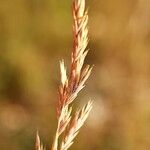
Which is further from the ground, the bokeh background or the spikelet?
the spikelet

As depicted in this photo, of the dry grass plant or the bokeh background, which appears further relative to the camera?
the bokeh background

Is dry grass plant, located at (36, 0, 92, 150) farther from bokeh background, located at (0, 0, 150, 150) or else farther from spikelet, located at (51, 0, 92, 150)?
bokeh background, located at (0, 0, 150, 150)

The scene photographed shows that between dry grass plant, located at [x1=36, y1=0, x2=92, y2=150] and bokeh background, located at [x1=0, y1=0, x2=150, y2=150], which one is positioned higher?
dry grass plant, located at [x1=36, y1=0, x2=92, y2=150]

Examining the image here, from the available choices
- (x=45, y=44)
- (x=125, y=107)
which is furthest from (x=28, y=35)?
(x=125, y=107)

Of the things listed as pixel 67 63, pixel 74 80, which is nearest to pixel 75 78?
pixel 74 80

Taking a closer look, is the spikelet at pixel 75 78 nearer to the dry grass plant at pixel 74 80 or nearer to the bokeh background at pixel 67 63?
the dry grass plant at pixel 74 80

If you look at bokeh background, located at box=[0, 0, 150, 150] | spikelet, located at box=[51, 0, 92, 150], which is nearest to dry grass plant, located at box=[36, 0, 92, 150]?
spikelet, located at box=[51, 0, 92, 150]

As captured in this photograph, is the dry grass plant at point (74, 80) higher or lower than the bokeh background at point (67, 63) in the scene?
higher

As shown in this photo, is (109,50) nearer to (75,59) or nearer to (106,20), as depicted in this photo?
(106,20)

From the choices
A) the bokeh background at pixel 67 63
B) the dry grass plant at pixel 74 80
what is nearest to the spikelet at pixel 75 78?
the dry grass plant at pixel 74 80
